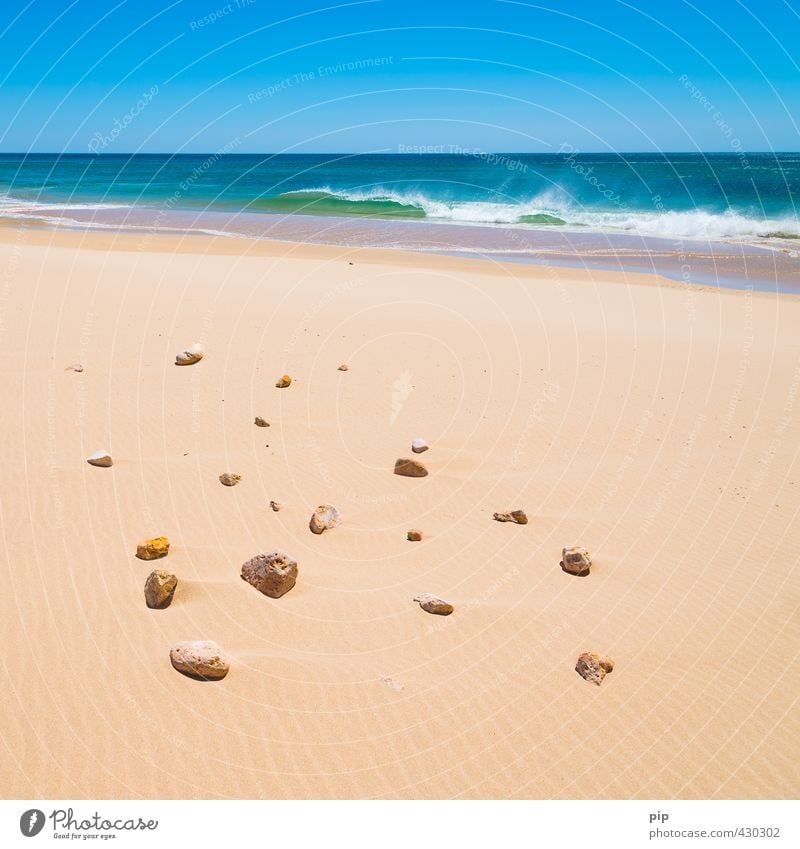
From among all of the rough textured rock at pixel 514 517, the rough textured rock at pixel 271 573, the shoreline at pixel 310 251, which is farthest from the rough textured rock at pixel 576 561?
the shoreline at pixel 310 251

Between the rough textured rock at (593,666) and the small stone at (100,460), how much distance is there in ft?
16.2

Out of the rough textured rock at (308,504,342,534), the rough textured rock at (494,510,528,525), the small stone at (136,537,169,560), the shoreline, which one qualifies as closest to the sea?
the shoreline

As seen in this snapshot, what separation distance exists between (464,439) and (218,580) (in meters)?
3.94

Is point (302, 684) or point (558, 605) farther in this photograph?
point (558, 605)

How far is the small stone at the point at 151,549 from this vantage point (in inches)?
214

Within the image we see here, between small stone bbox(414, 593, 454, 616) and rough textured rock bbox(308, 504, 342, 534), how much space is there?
1.34m

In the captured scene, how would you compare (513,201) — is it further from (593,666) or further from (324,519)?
(593,666)

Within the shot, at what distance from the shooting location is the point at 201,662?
4.27 meters

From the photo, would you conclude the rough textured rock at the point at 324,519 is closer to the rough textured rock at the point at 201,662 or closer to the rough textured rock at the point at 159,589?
the rough textured rock at the point at 159,589

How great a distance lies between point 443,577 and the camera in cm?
561

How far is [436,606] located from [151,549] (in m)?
2.32

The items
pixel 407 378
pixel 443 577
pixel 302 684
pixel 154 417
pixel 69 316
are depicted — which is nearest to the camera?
pixel 302 684
